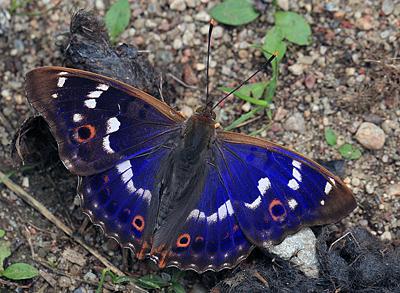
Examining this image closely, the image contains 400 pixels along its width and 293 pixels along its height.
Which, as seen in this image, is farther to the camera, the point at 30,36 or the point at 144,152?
the point at 30,36

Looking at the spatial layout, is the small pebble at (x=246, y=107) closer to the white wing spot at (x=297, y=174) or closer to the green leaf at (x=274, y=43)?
the green leaf at (x=274, y=43)

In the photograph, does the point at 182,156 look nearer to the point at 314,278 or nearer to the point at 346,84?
the point at 314,278

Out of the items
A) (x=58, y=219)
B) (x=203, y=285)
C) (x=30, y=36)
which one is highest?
(x=30, y=36)

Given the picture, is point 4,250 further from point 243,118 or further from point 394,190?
point 394,190

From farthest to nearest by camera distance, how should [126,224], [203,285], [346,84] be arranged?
1. [346,84]
2. [203,285]
3. [126,224]

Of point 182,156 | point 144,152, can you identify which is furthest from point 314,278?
point 144,152

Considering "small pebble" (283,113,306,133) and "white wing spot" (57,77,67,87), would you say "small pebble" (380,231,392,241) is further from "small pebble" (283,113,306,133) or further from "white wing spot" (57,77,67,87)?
"white wing spot" (57,77,67,87)
